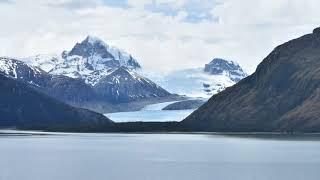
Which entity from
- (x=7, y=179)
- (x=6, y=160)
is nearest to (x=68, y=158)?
(x=6, y=160)

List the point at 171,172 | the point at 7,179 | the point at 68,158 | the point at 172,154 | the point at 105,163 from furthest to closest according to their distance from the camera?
1. the point at 172,154
2. the point at 68,158
3. the point at 105,163
4. the point at 171,172
5. the point at 7,179

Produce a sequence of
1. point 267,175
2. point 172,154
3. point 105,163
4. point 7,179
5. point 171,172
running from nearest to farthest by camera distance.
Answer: point 7,179, point 267,175, point 171,172, point 105,163, point 172,154

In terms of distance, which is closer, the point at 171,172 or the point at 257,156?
the point at 171,172

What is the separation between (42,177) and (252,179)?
32.2 m

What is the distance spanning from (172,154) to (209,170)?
57419 mm

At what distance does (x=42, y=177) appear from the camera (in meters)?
125

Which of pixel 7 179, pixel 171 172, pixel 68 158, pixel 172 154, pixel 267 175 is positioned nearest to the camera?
pixel 7 179

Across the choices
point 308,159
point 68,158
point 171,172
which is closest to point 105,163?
point 68,158

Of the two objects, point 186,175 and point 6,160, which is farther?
point 6,160

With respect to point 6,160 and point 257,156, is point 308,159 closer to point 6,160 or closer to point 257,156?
point 257,156

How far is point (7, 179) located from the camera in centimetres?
12000

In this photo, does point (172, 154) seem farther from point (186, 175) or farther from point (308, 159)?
point (186, 175)

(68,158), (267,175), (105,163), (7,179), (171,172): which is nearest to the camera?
(7,179)

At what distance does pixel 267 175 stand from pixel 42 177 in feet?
115
